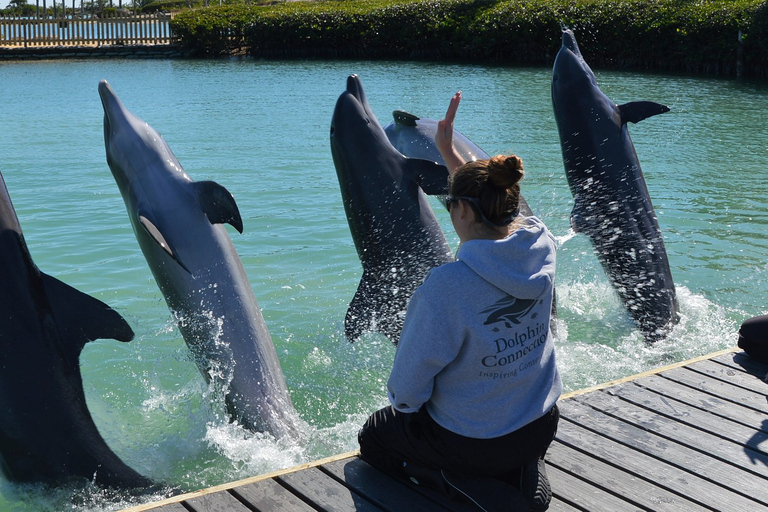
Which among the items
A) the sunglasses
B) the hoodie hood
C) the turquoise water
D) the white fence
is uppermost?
the white fence

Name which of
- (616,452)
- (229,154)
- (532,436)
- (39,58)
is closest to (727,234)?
(616,452)

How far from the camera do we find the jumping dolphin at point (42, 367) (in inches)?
199

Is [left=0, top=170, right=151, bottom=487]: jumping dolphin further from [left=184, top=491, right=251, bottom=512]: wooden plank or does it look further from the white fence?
the white fence

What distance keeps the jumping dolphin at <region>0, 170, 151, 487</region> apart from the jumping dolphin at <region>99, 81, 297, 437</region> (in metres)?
0.85

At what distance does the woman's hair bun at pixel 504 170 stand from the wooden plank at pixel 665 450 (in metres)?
1.96

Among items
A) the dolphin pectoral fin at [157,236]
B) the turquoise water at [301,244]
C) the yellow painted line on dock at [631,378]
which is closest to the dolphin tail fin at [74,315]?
the turquoise water at [301,244]

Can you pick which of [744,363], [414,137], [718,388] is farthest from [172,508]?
[414,137]

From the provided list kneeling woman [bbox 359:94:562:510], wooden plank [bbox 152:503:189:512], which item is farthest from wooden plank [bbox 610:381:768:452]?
wooden plank [bbox 152:503:189:512]

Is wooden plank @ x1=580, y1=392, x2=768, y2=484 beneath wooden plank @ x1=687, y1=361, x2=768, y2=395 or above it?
beneath

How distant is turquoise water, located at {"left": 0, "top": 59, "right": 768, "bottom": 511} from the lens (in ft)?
21.8

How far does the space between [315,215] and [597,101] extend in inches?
240

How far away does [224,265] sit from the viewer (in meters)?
6.03

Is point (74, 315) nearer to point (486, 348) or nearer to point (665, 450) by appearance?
point (486, 348)

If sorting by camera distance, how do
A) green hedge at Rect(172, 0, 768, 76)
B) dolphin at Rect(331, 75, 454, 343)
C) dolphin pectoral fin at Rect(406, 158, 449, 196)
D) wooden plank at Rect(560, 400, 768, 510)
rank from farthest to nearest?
1. green hedge at Rect(172, 0, 768, 76)
2. dolphin at Rect(331, 75, 454, 343)
3. dolphin pectoral fin at Rect(406, 158, 449, 196)
4. wooden plank at Rect(560, 400, 768, 510)
